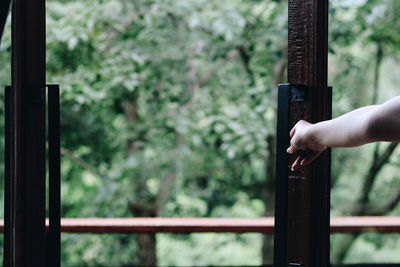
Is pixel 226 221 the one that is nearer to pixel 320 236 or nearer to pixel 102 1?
pixel 320 236

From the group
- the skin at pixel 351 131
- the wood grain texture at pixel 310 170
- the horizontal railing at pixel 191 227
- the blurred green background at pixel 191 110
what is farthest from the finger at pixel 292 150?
the blurred green background at pixel 191 110

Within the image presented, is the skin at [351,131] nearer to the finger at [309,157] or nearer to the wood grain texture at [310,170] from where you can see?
the finger at [309,157]

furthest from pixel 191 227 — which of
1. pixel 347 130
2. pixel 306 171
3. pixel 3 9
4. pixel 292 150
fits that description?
pixel 3 9

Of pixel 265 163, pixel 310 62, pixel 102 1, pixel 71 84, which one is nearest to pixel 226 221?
pixel 310 62

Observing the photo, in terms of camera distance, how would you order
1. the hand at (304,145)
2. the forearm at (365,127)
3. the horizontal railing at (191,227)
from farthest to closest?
the horizontal railing at (191,227) → the hand at (304,145) → the forearm at (365,127)

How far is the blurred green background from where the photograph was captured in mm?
3008

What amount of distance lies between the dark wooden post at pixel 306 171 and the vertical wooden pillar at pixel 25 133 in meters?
0.58

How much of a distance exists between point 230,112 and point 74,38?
103 cm

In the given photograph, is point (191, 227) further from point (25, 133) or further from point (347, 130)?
point (347, 130)

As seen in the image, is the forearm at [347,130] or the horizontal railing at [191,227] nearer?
the forearm at [347,130]

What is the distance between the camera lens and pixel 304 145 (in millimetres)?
952

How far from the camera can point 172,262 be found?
14.8ft

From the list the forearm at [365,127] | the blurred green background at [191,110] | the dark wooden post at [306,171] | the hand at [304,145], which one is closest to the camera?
the forearm at [365,127]

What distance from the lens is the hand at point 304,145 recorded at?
3.04ft
